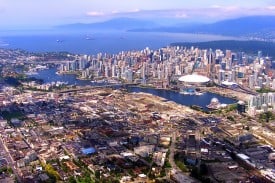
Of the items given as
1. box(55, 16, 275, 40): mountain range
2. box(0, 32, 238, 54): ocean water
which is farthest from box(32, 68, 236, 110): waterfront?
box(55, 16, 275, 40): mountain range

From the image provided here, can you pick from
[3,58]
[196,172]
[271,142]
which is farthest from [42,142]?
[3,58]

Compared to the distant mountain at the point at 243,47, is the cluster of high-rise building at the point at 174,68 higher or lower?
lower

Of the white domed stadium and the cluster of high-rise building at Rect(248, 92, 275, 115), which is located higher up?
the white domed stadium

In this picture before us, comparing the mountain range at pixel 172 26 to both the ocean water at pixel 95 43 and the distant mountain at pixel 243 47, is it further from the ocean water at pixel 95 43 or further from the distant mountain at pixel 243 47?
the distant mountain at pixel 243 47

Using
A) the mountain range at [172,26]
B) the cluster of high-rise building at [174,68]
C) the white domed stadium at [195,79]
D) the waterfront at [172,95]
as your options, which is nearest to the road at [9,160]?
the waterfront at [172,95]

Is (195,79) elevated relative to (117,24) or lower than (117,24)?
lower

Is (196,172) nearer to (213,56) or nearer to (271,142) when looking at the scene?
(271,142)

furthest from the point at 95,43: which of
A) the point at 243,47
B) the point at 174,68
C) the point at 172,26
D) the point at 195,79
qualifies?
the point at 172,26

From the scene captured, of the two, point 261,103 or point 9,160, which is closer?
point 9,160

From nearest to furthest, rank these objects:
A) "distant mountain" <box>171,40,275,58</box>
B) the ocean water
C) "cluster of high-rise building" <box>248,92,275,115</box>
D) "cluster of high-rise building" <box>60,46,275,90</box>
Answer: "cluster of high-rise building" <box>248,92,275,115</box>
"cluster of high-rise building" <box>60,46,275,90</box>
"distant mountain" <box>171,40,275,58</box>
the ocean water

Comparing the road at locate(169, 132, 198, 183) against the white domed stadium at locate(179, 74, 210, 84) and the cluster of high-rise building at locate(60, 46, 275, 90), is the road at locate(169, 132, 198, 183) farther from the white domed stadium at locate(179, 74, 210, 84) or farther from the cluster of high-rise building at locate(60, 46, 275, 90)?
the cluster of high-rise building at locate(60, 46, 275, 90)

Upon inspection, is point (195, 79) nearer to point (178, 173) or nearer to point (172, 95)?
point (172, 95)
